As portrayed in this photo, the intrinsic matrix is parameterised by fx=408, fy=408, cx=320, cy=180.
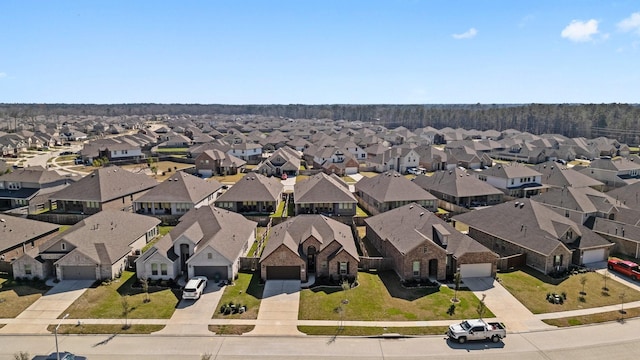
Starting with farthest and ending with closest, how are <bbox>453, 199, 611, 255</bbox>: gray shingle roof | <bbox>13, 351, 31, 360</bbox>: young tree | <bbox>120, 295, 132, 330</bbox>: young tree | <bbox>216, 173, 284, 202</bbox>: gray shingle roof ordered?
<bbox>216, 173, 284, 202</bbox>: gray shingle roof < <bbox>453, 199, 611, 255</bbox>: gray shingle roof < <bbox>120, 295, 132, 330</bbox>: young tree < <bbox>13, 351, 31, 360</bbox>: young tree

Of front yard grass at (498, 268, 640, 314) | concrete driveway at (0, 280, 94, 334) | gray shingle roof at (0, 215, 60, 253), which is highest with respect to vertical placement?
gray shingle roof at (0, 215, 60, 253)

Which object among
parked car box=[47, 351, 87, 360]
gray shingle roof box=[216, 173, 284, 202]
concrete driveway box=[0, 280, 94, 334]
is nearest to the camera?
parked car box=[47, 351, 87, 360]

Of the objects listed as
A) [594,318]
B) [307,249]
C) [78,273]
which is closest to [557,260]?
[594,318]

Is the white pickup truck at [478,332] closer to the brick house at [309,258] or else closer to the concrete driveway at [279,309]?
the concrete driveway at [279,309]

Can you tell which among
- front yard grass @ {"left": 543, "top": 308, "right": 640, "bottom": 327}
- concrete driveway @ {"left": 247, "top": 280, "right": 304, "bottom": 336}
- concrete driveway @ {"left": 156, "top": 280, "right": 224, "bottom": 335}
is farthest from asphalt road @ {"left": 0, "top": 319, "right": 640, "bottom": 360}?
front yard grass @ {"left": 543, "top": 308, "right": 640, "bottom": 327}

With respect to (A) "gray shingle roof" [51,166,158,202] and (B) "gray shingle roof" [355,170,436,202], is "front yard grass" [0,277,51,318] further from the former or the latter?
(B) "gray shingle roof" [355,170,436,202]

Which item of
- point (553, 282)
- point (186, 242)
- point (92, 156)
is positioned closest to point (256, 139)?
point (92, 156)

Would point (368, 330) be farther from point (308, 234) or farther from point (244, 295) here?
point (308, 234)
